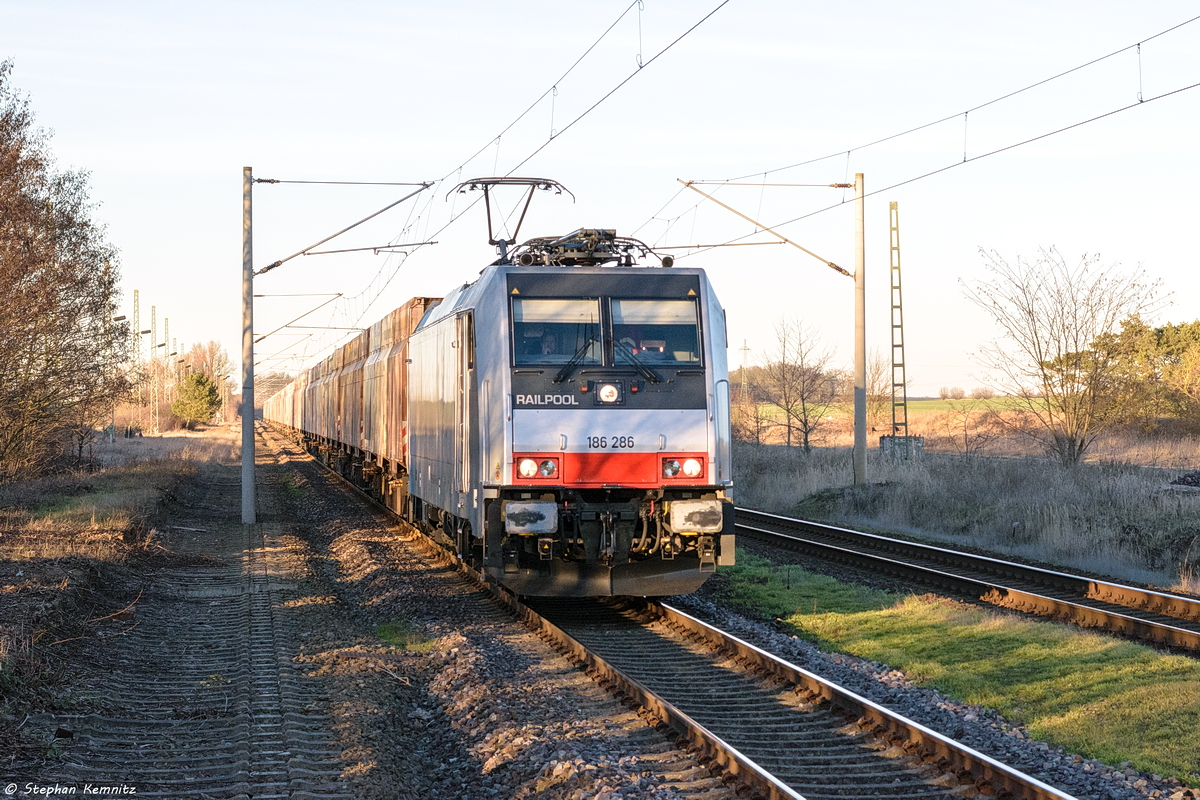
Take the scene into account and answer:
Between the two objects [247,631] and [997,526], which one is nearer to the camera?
[247,631]

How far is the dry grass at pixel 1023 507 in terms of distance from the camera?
1595cm

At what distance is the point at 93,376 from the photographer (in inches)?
1003

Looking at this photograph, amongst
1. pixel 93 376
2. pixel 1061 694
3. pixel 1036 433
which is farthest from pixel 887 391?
pixel 1061 694

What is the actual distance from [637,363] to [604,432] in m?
0.79

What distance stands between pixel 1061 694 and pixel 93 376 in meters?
22.9

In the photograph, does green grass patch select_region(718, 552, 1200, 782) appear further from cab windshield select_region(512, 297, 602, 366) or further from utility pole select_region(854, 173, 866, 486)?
utility pole select_region(854, 173, 866, 486)

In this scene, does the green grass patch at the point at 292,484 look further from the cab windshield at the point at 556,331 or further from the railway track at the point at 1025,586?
the cab windshield at the point at 556,331

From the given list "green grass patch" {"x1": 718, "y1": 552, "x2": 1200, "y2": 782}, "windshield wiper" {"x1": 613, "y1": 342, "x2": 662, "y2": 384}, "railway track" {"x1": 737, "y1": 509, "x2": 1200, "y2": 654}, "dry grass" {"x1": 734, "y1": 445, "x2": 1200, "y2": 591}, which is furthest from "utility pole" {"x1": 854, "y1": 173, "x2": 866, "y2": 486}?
"windshield wiper" {"x1": 613, "y1": 342, "x2": 662, "y2": 384}

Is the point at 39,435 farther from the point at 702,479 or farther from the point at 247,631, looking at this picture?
the point at 702,479

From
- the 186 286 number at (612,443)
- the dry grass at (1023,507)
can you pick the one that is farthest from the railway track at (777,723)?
the dry grass at (1023,507)

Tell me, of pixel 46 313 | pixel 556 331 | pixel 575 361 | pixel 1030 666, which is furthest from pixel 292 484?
pixel 1030 666

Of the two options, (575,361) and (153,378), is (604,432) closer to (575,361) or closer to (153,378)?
(575,361)

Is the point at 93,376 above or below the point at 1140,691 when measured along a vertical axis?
above

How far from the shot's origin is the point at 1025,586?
13.8 m
